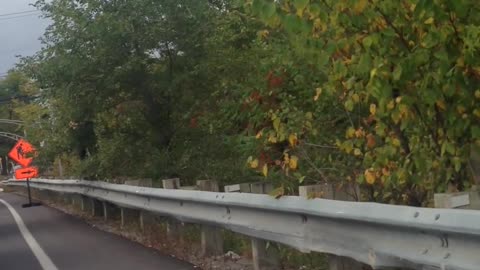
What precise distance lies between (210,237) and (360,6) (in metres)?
4.88

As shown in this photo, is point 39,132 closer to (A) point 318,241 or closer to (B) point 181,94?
(B) point 181,94

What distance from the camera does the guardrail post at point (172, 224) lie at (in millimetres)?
10326

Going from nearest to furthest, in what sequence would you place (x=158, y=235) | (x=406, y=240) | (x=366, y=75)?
(x=406, y=240) < (x=366, y=75) < (x=158, y=235)

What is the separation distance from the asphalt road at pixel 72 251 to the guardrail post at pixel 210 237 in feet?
1.32

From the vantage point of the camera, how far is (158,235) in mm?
11039

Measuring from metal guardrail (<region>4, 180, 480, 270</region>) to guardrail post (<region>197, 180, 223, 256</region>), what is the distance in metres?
0.18

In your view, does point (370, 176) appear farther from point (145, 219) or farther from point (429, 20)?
point (145, 219)

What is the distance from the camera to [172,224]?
10.8m

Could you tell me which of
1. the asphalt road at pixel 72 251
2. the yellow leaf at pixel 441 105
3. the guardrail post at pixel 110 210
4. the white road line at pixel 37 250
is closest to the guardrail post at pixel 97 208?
the asphalt road at pixel 72 251

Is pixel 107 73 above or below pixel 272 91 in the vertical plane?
above

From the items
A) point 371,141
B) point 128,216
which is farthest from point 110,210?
point 371,141

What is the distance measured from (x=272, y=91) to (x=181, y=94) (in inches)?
233

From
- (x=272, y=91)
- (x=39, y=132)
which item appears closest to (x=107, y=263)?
(x=272, y=91)

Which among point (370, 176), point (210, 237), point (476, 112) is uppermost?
point (476, 112)
